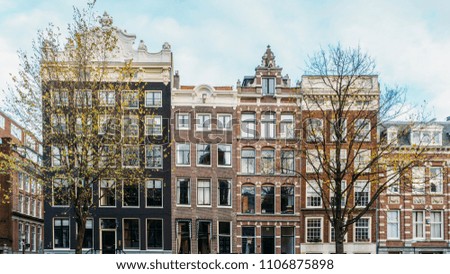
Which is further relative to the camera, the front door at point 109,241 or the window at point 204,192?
the window at point 204,192

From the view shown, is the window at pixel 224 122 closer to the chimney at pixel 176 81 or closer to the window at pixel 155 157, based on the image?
the chimney at pixel 176 81

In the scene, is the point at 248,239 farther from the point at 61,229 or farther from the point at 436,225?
the point at 436,225

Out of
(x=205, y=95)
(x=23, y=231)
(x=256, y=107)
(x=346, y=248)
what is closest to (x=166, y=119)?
(x=205, y=95)

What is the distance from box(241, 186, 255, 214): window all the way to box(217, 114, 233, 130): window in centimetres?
355

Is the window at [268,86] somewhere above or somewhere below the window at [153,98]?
above

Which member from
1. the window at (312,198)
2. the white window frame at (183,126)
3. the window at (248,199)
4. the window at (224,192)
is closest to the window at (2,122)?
the white window frame at (183,126)

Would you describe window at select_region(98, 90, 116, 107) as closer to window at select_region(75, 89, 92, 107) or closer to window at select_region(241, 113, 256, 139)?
window at select_region(75, 89, 92, 107)

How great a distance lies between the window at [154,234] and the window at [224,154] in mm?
4752

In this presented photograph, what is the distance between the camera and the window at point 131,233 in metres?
30.8

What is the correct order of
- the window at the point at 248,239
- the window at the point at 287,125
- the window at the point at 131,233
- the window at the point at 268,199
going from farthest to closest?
the window at the point at 268,199 → the window at the point at 287,125 → the window at the point at 248,239 → the window at the point at 131,233

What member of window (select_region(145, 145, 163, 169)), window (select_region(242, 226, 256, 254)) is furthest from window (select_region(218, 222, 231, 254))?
window (select_region(145, 145, 163, 169))

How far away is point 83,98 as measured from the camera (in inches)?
915

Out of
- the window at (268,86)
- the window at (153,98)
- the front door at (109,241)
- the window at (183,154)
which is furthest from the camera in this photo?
the window at (268,86)
